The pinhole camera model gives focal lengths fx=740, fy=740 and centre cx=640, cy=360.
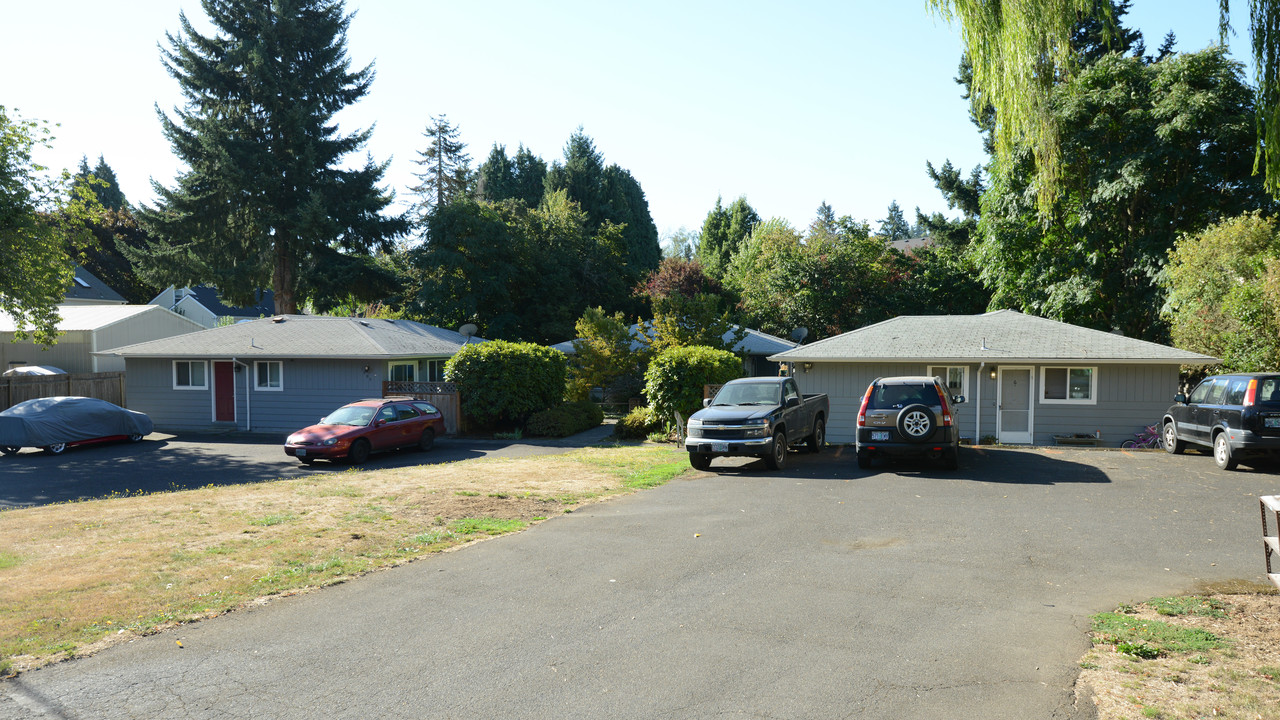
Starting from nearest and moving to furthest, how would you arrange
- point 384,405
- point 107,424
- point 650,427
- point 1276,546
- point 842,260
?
point 1276,546 → point 384,405 → point 107,424 → point 650,427 → point 842,260

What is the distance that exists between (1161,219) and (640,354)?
1896 cm

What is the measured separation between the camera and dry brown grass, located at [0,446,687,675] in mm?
6395

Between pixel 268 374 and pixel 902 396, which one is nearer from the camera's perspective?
pixel 902 396

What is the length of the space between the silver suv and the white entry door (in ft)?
20.3

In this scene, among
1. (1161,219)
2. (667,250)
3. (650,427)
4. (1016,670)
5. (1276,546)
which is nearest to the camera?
(1016,670)

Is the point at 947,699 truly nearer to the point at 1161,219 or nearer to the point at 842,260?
the point at 1161,219

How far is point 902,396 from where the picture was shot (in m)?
14.6

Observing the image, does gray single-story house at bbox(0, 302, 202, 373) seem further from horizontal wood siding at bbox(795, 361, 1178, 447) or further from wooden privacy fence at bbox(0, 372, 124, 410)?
horizontal wood siding at bbox(795, 361, 1178, 447)

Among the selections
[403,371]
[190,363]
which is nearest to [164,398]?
[190,363]

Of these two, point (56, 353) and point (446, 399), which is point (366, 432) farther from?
point (56, 353)

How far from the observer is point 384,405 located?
18.9 metres

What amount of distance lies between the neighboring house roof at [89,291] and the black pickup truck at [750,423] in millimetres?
43582

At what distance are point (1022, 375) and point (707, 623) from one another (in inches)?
669

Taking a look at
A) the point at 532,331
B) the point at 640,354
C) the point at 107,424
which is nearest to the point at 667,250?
the point at 532,331
